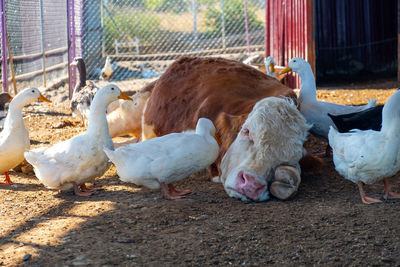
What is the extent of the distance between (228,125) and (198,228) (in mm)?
1571

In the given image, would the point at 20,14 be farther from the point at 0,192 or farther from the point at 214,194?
the point at 214,194

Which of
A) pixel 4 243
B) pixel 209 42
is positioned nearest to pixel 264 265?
pixel 4 243

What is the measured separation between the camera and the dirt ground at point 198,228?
3.08 metres

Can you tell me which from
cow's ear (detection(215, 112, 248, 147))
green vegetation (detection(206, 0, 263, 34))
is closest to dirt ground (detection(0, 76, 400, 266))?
cow's ear (detection(215, 112, 248, 147))

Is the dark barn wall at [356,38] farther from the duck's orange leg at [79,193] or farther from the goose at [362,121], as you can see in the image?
the duck's orange leg at [79,193]

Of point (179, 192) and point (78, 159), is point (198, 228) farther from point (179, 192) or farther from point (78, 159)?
point (78, 159)

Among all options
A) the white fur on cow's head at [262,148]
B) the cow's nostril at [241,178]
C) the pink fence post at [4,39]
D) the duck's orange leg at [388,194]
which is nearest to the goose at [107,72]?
the pink fence post at [4,39]

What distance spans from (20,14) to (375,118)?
26.9 ft

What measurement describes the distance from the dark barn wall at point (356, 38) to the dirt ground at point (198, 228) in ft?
28.7

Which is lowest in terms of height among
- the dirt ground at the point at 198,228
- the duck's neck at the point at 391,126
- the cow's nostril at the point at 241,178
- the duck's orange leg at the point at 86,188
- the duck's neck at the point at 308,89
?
the dirt ground at the point at 198,228

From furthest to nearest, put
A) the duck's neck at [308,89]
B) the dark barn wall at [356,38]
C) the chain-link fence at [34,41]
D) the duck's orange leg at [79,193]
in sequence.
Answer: the dark barn wall at [356,38] → the chain-link fence at [34,41] → the duck's neck at [308,89] → the duck's orange leg at [79,193]

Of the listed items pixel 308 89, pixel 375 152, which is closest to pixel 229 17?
pixel 308 89

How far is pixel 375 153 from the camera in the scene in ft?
12.8

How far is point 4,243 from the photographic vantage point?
3453 mm
